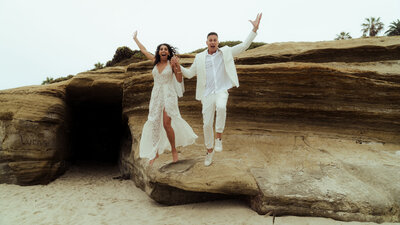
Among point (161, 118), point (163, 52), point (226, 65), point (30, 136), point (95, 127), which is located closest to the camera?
point (226, 65)

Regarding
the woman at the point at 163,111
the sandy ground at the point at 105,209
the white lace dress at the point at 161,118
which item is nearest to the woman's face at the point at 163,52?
the woman at the point at 163,111

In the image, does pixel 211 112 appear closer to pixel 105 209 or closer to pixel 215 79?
pixel 215 79

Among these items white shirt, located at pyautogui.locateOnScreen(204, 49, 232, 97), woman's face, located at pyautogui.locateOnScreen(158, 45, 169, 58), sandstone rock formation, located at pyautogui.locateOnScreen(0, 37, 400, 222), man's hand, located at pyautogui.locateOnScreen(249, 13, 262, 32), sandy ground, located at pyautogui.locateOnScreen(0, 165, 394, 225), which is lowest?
sandy ground, located at pyautogui.locateOnScreen(0, 165, 394, 225)

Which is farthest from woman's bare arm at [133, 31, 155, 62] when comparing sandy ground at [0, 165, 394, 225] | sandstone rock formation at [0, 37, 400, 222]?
sandy ground at [0, 165, 394, 225]

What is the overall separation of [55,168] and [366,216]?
317 inches

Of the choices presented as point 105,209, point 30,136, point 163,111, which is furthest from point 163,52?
point 30,136

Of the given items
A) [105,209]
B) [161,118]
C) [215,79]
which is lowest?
[105,209]

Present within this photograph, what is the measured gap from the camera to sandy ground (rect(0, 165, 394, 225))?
181 inches

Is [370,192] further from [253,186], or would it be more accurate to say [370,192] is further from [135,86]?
[135,86]

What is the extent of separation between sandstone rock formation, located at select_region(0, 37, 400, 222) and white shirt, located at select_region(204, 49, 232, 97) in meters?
1.44

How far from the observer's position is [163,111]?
5488mm

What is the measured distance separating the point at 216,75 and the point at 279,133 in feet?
7.59

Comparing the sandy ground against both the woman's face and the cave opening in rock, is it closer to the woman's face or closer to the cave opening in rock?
the cave opening in rock

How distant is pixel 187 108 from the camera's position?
23.3 feet
